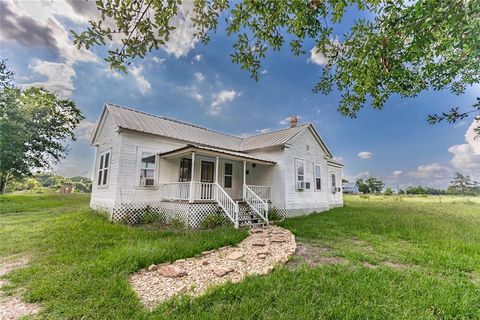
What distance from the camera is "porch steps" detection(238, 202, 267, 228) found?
9.65 m

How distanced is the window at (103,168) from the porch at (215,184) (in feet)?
9.78

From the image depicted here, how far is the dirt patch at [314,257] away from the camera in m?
5.00

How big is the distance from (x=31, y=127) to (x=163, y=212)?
60.1 ft

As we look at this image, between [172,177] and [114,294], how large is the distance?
27.3 feet

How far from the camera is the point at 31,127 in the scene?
19.8m

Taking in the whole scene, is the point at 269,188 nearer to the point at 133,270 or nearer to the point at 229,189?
the point at 229,189

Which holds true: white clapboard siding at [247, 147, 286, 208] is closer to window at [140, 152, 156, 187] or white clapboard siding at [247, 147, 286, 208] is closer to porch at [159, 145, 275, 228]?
porch at [159, 145, 275, 228]

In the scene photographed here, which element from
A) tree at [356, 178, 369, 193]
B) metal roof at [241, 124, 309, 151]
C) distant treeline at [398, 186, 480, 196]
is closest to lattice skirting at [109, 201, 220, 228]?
metal roof at [241, 124, 309, 151]

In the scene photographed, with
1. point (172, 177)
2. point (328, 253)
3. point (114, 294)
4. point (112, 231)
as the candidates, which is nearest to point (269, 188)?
point (172, 177)

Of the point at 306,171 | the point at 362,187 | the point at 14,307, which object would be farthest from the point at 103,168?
the point at 362,187

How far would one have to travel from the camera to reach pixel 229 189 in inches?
526

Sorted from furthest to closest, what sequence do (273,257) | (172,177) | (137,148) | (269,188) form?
(269,188), (172,177), (137,148), (273,257)

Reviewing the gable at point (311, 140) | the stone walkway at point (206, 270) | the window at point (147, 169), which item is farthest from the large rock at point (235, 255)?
the gable at point (311, 140)

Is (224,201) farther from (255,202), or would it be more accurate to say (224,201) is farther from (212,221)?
(255,202)
